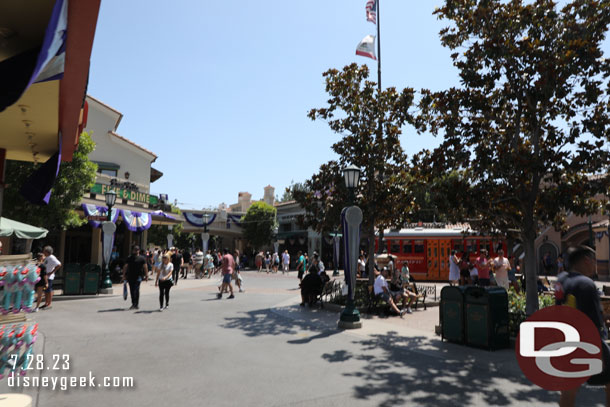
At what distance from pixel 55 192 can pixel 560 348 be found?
17976 mm

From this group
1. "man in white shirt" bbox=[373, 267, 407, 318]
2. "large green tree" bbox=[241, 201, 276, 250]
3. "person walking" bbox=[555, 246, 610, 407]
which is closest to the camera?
"person walking" bbox=[555, 246, 610, 407]

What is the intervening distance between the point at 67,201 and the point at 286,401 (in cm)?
1581

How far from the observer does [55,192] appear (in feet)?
54.9

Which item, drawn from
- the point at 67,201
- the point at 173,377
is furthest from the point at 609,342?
the point at 67,201

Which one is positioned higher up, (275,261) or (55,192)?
(55,192)

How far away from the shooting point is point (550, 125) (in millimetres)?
9492

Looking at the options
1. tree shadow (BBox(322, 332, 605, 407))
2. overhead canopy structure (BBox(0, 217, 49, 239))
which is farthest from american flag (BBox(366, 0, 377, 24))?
overhead canopy structure (BBox(0, 217, 49, 239))

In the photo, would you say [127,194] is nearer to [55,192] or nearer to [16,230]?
[55,192]

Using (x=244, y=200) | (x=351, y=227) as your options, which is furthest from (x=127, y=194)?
(x=244, y=200)

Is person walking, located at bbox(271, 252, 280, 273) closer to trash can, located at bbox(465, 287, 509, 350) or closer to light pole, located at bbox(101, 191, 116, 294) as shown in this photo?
light pole, located at bbox(101, 191, 116, 294)

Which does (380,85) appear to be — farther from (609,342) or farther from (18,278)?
(18,278)

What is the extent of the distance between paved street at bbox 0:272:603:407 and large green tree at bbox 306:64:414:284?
412 cm

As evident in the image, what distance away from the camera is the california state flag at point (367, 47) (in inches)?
635

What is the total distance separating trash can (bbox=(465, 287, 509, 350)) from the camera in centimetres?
757
